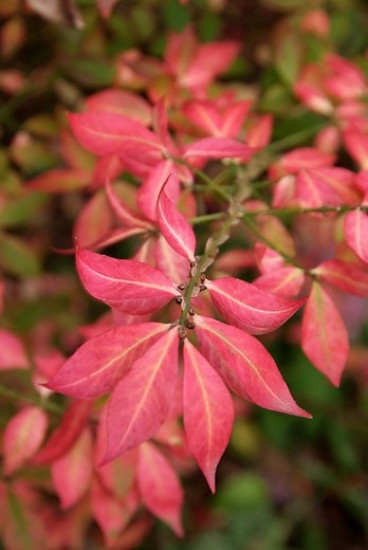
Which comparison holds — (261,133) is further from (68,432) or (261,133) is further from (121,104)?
(68,432)

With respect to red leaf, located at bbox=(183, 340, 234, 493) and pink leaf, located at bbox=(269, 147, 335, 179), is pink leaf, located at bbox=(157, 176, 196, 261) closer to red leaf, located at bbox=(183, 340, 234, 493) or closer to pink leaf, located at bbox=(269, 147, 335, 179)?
red leaf, located at bbox=(183, 340, 234, 493)

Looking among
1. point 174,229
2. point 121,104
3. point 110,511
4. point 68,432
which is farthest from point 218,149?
point 110,511

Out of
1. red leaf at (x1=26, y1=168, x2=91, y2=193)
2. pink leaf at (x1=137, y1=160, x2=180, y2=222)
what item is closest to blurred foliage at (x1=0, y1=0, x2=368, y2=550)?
red leaf at (x1=26, y1=168, x2=91, y2=193)

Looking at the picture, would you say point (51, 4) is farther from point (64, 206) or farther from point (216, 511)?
point (216, 511)

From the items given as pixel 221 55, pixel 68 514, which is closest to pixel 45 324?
pixel 68 514

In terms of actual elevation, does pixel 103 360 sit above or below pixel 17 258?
above
